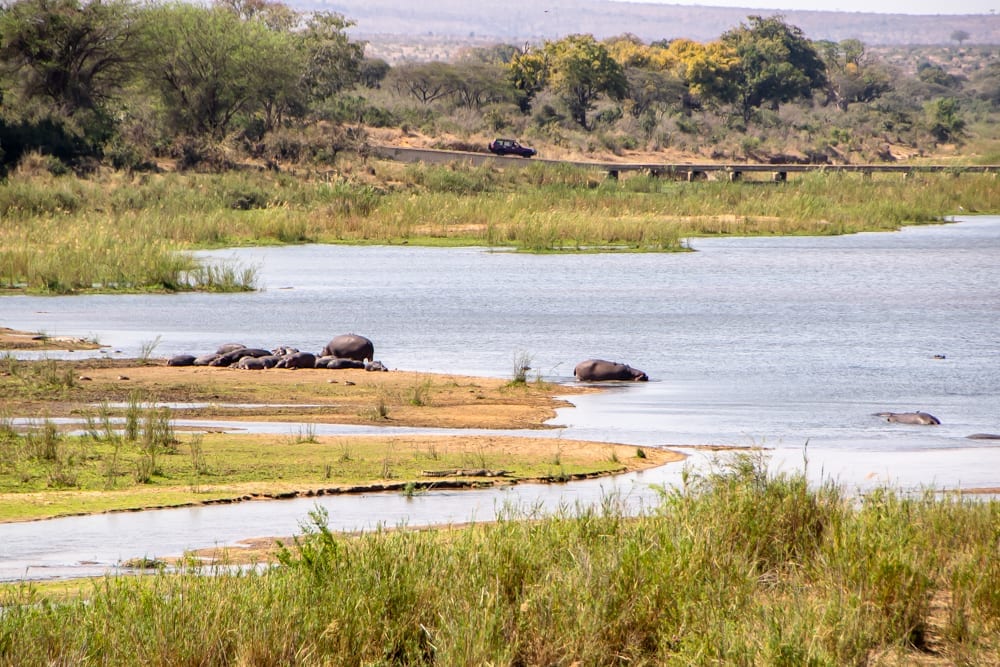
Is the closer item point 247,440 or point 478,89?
point 247,440

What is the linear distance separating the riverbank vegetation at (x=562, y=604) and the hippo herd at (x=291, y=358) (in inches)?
515

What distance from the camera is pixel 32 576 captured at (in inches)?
378

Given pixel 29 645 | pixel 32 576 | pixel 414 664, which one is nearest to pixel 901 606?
pixel 414 664

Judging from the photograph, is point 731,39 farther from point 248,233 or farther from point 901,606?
point 901,606

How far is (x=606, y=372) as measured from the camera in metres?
21.3

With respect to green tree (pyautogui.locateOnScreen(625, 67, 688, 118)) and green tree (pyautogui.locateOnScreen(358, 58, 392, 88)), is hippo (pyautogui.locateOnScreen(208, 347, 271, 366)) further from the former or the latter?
green tree (pyautogui.locateOnScreen(358, 58, 392, 88))

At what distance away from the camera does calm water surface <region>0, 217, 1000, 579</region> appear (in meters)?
12.6

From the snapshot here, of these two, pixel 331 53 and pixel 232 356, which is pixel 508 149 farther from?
pixel 232 356

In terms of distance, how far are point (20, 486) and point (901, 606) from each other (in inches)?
327

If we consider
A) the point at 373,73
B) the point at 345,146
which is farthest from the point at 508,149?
the point at 373,73

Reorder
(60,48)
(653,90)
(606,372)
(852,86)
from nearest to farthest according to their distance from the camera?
(606,372) < (60,48) < (653,90) < (852,86)

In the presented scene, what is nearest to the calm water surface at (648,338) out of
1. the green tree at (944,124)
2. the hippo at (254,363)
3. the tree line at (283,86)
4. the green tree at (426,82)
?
the hippo at (254,363)

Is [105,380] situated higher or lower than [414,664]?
lower

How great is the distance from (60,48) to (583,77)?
4457cm
